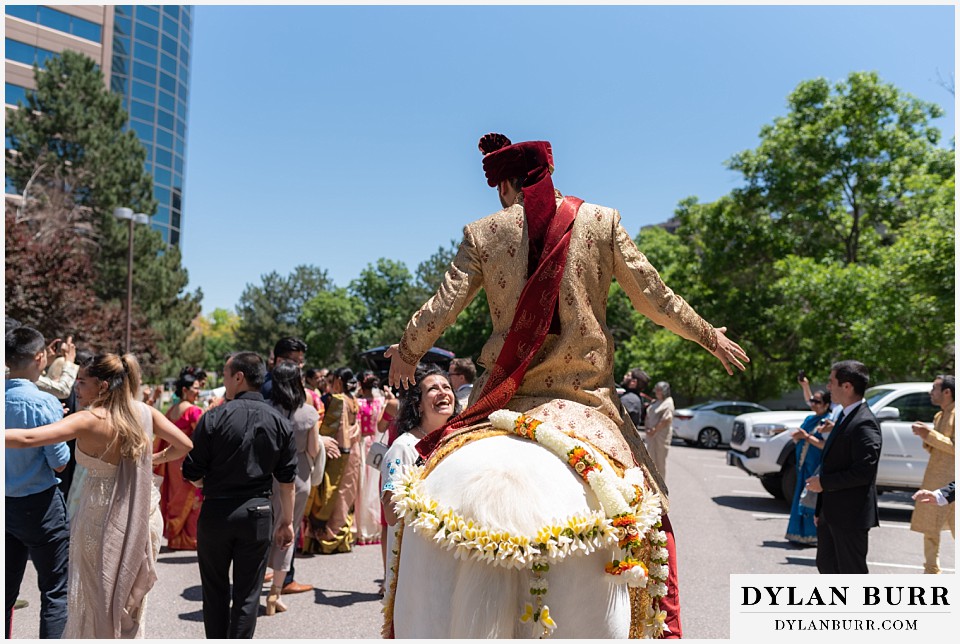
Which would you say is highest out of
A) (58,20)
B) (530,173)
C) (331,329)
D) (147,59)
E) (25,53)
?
(147,59)

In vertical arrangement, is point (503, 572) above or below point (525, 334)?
below

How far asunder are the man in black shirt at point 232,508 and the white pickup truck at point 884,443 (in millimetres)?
8686

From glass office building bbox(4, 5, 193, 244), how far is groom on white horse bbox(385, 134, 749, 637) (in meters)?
47.7

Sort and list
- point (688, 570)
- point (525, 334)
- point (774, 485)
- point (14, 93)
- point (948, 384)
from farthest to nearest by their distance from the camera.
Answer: point (14, 93) → point (774, 485) → point (688, 570) → point (948, 384) → point (525, 334)

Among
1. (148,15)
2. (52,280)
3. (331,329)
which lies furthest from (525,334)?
(331,329)

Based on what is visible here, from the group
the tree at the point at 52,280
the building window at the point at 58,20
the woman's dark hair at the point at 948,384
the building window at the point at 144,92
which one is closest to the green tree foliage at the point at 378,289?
the building window at the point at 144,92

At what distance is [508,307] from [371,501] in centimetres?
686

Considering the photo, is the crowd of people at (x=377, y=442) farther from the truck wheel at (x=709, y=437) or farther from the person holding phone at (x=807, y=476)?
the truck wheel at (x=709, y=437)

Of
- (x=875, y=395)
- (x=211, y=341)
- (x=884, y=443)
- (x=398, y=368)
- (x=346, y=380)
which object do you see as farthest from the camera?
(x=211, y=341)

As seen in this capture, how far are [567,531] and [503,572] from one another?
243mm

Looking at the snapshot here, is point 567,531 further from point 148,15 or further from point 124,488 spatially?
point 148,15

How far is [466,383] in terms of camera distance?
7035mm

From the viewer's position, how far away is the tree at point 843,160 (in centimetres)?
2480

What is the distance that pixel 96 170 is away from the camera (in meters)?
32.4
